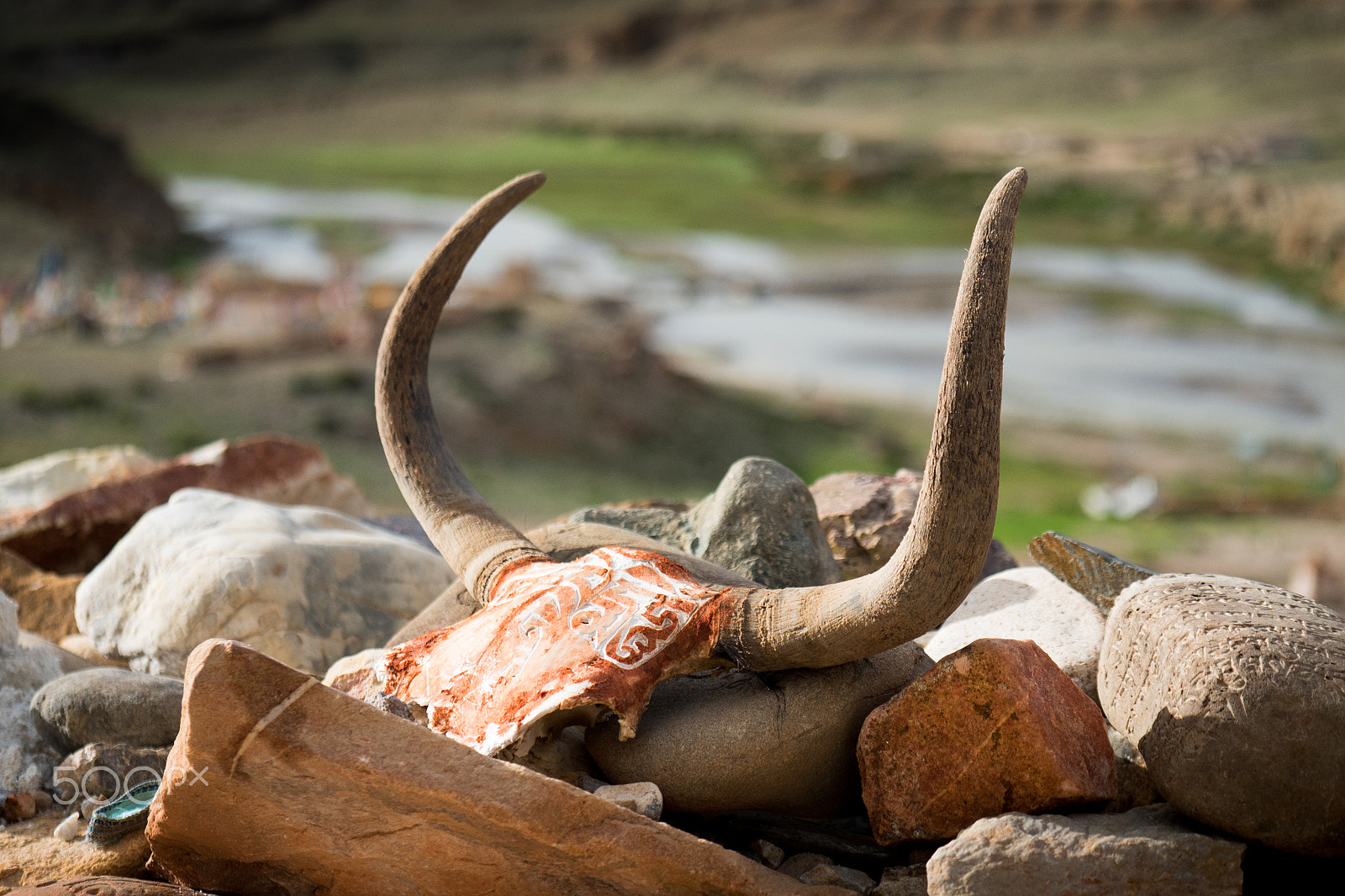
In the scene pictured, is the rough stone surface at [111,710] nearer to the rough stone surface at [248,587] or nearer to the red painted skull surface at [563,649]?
the rough stone surface at [248,587]

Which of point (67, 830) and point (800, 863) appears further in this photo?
point (67, 830)

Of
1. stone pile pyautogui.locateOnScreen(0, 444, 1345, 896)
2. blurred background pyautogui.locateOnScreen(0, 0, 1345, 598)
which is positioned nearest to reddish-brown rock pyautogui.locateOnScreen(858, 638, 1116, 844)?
stone pile pyautogui.locateOnScreen(0, 444, 1345, 896)

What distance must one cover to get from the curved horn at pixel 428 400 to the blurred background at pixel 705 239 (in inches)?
366

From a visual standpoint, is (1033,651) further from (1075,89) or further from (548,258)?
(1075,89)

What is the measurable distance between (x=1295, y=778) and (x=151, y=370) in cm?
1834

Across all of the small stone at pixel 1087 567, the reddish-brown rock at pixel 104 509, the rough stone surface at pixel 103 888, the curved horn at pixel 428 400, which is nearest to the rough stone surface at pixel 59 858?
the rough stone surface at pixel 103 888

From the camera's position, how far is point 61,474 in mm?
5988

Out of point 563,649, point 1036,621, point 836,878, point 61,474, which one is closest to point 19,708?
point 563,649

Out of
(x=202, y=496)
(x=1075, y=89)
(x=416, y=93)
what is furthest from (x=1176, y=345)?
(x=416, y=93)

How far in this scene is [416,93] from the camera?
55.7m

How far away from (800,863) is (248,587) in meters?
2.02

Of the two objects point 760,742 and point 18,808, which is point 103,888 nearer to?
point 18,808

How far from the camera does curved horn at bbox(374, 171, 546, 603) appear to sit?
337 cm

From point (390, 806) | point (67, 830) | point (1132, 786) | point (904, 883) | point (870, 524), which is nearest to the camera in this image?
point (390, 806)
